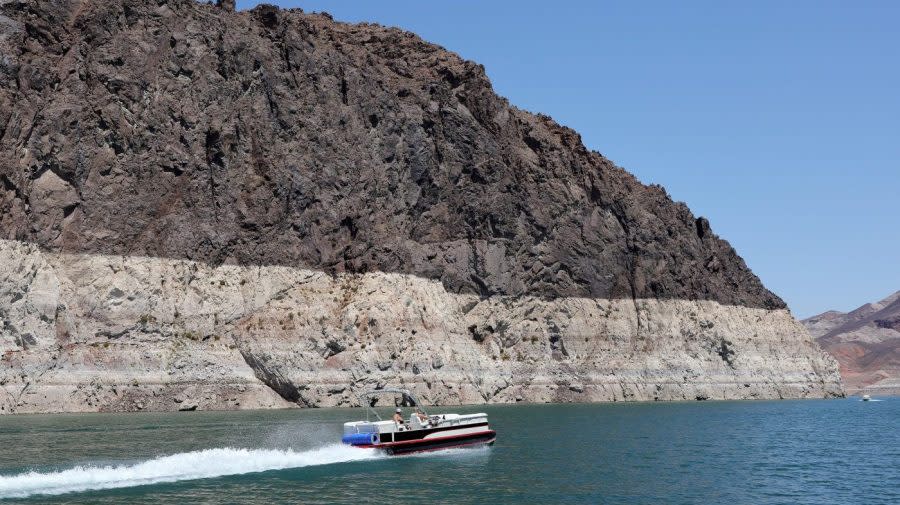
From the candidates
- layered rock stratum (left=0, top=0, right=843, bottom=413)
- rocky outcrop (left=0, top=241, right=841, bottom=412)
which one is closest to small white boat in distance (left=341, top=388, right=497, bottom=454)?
rocky outcrop (left=0, top=241, right=841, bottom=412)

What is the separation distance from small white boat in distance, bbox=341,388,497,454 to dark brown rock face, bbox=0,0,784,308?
54.4 m

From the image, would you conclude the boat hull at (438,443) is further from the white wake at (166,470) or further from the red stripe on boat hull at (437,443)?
the white wake at (166,470)

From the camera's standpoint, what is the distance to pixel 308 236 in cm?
12412

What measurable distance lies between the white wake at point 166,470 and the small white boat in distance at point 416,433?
76.4 inches

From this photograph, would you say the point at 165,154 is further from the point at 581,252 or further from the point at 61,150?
the point at 581,252

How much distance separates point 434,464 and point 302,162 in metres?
73.2

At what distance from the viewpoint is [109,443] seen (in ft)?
209

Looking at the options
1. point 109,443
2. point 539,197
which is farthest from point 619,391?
point 109,443

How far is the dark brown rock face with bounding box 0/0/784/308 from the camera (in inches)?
4257

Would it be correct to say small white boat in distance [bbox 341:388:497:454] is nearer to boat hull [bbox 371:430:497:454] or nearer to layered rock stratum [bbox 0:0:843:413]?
boat hull [bbox 371:430:497:454]

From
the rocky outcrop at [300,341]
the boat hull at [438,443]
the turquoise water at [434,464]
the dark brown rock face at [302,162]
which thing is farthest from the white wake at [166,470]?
the dark brown rock face at [302,162]

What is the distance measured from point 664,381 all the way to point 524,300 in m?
24.6

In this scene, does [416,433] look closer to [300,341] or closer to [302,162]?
[300,341]

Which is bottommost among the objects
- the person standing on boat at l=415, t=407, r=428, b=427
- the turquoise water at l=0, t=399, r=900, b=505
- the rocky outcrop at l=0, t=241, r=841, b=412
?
the turquoise water at l=0, t=399, r=900, b=505
